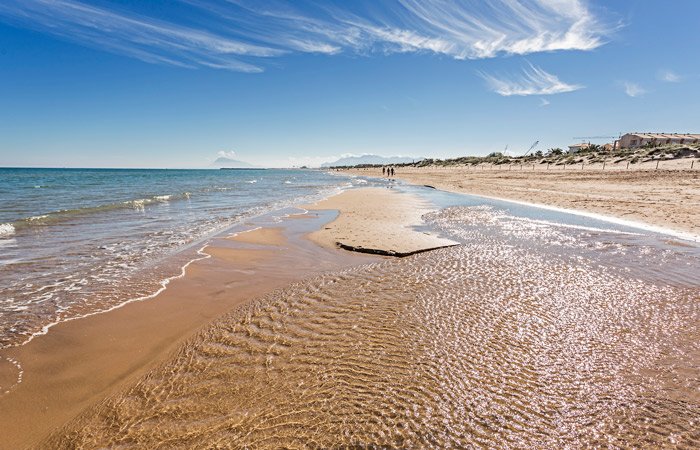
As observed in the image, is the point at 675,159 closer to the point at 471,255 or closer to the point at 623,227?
the point at 623,227

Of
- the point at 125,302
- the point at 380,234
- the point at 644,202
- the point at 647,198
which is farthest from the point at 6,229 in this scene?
the point at 647,198

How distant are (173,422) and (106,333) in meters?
3.00

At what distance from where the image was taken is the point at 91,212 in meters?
19.3

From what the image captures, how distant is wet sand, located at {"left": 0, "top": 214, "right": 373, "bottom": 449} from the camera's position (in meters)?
3.54

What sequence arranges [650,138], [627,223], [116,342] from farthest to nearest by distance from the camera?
1. [650,138]
2. [627,223]
3. [116,342]

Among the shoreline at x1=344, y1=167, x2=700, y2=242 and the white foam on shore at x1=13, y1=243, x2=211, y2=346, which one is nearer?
the white foam on shore at x1=13, y1=243, x2=211, y2=346

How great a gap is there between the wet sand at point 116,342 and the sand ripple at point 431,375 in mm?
407

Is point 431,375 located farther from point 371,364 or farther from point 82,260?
point 82,260

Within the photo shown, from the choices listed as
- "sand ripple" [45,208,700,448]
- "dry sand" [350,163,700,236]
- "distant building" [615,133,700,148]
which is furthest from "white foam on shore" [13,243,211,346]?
"distant building" [615,133,700,148]

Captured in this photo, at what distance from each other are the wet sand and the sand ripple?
1.33 feet

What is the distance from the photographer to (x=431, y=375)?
3.68m

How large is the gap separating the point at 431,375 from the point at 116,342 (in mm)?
4804

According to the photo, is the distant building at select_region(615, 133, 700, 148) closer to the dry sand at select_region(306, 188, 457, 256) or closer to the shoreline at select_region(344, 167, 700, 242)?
the shoreline at select_region(344, 167, 700, 242)

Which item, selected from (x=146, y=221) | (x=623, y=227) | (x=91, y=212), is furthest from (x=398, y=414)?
(x=91, y=212)
